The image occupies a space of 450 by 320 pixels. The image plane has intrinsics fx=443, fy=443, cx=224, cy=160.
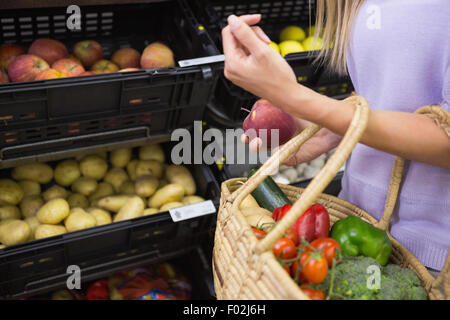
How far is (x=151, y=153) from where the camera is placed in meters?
1.83

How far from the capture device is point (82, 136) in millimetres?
1418

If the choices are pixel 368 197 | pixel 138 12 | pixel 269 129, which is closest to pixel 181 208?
pixel 269 129

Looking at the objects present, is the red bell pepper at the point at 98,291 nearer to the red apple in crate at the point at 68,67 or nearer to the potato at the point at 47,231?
the potato at the point at 47,231

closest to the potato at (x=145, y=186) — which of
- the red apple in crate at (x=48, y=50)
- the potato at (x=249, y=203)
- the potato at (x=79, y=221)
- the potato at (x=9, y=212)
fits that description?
the potato at (x=79, y=221)

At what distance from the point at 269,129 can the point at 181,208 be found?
1.79 ft

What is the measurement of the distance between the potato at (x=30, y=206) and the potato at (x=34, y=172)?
0.09 meters

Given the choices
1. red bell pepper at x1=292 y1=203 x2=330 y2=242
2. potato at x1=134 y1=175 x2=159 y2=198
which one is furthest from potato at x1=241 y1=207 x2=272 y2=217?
potato at x1=134 y1=175 x2=159 y2=198

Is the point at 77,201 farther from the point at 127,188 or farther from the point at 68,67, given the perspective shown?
the point at 68,67

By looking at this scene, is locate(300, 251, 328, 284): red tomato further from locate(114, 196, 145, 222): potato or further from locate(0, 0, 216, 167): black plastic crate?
locate(114, 196, 145, 222): potato

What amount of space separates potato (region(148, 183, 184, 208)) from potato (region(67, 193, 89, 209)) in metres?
0.25

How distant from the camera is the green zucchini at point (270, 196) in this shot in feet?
3.67

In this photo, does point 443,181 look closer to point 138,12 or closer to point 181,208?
point 181,208

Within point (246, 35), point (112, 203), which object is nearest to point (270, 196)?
point (246, 35)

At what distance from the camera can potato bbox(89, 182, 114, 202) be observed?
5.56 feet
